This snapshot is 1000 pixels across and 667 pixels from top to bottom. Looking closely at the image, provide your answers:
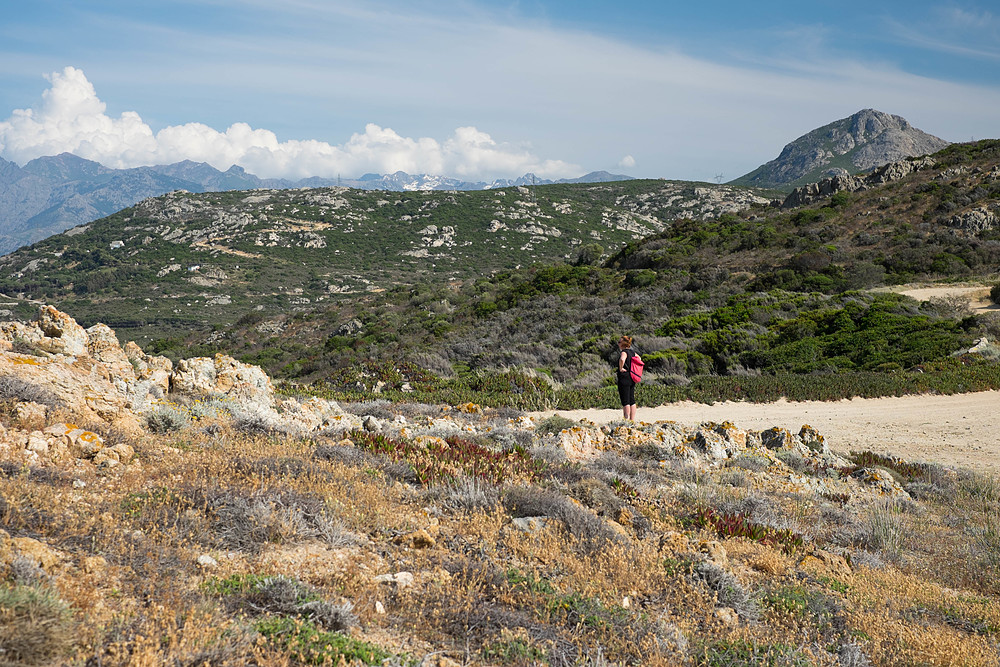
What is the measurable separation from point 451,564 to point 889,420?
1059 centimetres

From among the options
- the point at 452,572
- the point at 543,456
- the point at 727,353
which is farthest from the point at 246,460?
the point at 727,353

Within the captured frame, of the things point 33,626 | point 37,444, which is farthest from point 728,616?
point 37,444

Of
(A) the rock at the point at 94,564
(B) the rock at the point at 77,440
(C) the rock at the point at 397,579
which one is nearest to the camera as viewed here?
(A) the rock at the point at 94,564

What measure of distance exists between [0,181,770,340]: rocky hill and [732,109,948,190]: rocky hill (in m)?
66.9

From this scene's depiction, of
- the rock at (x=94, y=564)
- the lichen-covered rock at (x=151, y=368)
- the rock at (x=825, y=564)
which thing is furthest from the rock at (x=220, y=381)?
the rock at (x=825, y=564)

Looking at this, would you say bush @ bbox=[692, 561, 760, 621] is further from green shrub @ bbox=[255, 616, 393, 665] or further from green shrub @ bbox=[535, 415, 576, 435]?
green shrub @ bbox=[535, 415, 576, 435]

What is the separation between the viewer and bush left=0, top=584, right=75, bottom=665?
7.93 ft

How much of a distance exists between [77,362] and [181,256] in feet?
299

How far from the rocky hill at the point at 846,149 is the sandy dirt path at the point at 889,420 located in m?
157

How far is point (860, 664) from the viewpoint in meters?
3.29

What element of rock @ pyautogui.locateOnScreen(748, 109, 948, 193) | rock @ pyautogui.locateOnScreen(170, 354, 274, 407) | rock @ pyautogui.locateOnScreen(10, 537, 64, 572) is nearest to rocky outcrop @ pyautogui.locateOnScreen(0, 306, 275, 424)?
rock @ pyautogui.locateOnScreen(170, 354, 274, 407)

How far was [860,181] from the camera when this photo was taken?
126 feet

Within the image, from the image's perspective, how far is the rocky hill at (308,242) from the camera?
2864 inches

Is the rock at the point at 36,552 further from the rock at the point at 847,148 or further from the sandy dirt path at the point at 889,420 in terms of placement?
the rock at the point at 847,148
